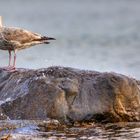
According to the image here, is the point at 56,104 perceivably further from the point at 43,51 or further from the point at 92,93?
the point at 43,51

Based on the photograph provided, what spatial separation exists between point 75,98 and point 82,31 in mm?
20429

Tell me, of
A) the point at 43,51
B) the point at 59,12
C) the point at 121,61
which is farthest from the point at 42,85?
the point at 59,12

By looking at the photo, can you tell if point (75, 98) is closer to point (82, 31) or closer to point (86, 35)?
point (86, 35)

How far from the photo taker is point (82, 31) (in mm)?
31250

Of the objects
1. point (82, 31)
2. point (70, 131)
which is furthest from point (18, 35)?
point (82, 31)

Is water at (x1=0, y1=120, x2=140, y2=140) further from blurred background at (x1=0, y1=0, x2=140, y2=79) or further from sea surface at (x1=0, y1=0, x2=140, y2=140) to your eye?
blurred background at (x1=0, y1=0, x2=140, y2=79)

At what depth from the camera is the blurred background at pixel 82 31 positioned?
73.8 feet

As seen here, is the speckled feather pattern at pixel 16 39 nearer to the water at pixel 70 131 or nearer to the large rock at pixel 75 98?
the large rock at pixel 75 98

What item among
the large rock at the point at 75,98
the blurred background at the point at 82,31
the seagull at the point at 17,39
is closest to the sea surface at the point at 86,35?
the blurred background at the point at 82,31

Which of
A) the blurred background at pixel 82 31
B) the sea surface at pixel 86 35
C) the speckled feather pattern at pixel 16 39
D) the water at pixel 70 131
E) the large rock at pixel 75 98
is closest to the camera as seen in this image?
the water at pixel 70 131

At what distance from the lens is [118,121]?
11.1 metres

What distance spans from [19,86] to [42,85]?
1.64ft

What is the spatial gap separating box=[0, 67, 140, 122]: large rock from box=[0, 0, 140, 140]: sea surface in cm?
26

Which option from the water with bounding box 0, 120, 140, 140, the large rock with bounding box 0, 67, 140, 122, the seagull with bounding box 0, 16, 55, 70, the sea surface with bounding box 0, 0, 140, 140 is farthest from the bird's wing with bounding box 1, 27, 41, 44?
the sea surface with bounding box 0, 0, 140, 140
